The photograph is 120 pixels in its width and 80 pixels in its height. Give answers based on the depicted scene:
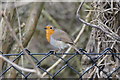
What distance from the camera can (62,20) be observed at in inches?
193

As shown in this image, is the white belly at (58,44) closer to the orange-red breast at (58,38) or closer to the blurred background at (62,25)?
the orange-red breast at (58,38)

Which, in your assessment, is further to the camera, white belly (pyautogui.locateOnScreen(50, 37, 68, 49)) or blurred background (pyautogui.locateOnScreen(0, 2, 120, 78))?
white belly (pyautogui.locateOnScreen(50, 37, 68, 49))

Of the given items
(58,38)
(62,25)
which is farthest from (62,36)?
(62,25)

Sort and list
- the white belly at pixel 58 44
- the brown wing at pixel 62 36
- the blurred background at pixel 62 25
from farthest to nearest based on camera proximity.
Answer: the white belly at pixel 58 44, the brown wing at pixel 62 36, the blurred background at pixel 62 25

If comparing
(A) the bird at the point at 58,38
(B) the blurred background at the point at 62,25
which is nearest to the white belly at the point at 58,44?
(A) the bird at the point at 58,38

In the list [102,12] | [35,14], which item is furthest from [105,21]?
[35,14]

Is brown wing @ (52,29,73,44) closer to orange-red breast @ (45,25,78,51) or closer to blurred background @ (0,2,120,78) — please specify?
orange-red breast @ (45,25,78,51)

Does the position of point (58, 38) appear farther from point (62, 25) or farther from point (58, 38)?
point (62, 25)

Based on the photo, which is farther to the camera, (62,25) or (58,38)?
(62,25)

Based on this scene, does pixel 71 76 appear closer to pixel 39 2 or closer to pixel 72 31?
pixel 72 31

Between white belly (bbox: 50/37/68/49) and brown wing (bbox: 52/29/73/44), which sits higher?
brown wing (bbox: 52/29/73/44)

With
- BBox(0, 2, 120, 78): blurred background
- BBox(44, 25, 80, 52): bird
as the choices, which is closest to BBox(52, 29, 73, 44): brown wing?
BBox(44, 25, 80, 52): bird

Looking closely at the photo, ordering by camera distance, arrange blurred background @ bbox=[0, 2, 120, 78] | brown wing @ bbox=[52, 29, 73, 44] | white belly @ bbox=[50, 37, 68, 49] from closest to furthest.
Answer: blurred background @ bbox=[0, 2, 120, 78]
brown wing @ bbox=[52, 29, 73, 44]
white belly @ bbox=[50, 37, 68, 49]

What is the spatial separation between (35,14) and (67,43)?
563mm
